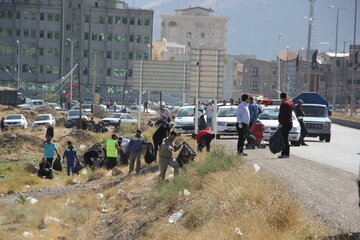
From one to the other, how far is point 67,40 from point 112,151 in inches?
3763

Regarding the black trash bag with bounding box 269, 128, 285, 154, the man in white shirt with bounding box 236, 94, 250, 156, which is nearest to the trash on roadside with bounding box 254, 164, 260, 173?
the black trash bag with bounding box 269, 128, 285, 154

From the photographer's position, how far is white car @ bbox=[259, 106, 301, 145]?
29266mm

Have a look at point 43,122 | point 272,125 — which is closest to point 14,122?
point 43,122

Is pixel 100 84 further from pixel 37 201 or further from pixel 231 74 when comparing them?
pixel 37 201

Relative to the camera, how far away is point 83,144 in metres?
50.1

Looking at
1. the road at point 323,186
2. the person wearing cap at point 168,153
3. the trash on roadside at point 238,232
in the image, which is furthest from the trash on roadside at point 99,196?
the trash on roadside at point 238,232

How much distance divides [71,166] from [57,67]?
95037 mm

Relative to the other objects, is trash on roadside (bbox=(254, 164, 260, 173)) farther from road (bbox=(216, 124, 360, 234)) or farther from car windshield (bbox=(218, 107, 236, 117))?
car windshield (bbox=(218, 107, 236, 117))

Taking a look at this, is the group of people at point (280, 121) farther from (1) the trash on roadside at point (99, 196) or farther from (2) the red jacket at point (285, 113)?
(1) the trash on roadside at point (99, 196)

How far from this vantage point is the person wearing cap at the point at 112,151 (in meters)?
31.6

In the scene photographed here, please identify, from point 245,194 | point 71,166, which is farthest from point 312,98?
point 245,194

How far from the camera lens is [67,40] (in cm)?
12606

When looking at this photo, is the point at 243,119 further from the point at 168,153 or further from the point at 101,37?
the point at 101,37

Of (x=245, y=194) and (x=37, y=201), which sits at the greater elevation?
(x=245, y=194)
